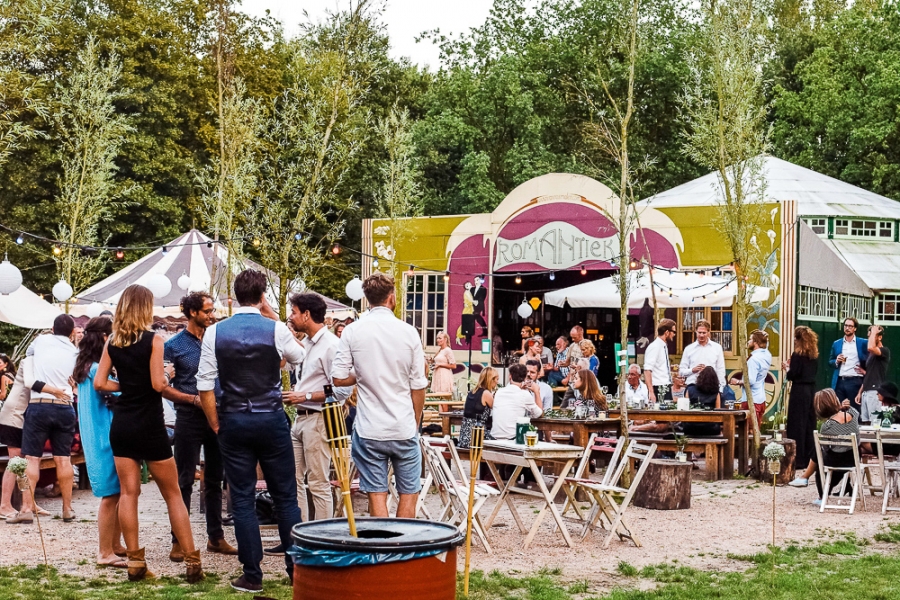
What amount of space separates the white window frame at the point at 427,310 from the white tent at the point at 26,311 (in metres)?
6.61

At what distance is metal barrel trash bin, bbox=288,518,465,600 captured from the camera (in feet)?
14.1

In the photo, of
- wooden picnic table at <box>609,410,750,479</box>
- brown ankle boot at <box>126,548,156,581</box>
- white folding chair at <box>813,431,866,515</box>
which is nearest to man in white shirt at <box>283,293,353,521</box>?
brown ankle boot at <box>126,548,156,581</box>

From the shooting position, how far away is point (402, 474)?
21.5 ft

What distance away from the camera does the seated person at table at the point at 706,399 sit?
12.7 meters

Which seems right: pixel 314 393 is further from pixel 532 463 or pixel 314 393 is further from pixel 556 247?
pixel 556 247

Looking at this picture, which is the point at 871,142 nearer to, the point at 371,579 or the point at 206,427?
the point at 206,427

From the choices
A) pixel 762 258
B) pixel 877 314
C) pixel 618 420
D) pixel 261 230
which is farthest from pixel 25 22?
pixel 877 314

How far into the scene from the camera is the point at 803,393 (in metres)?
12.2

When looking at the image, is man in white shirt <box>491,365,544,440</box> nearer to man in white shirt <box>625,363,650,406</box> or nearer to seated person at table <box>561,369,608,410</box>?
seated person at table <box>561,369,608,410</box>

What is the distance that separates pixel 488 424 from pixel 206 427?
3914 millimetres

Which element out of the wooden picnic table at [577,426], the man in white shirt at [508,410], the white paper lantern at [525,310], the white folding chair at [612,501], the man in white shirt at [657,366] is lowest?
the white folding chair at [612,501]

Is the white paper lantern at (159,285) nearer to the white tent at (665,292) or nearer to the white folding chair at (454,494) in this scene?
the white tent at (665,292)

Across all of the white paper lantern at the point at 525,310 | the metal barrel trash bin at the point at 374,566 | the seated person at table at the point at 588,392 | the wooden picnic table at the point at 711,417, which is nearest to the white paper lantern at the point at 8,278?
the seated person at table at the point at 588,392

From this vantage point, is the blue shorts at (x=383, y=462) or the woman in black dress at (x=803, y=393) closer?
the blue shorts at (x=383, y=462)
